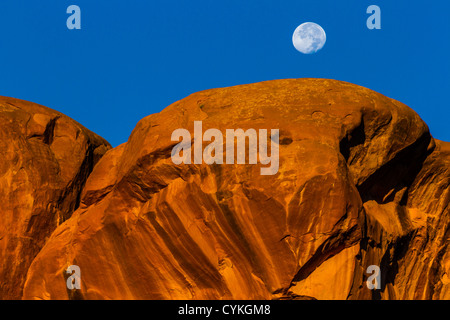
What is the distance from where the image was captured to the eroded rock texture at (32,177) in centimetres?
1393

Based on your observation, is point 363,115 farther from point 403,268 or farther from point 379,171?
point 403,268

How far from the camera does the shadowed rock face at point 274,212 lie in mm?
11188

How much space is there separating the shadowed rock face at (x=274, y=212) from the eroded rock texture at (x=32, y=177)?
1.98 ft

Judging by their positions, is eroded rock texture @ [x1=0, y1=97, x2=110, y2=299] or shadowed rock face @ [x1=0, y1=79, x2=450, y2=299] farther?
eroded rock texture @ [x1=0, y1=97, x2=110, y2=299]

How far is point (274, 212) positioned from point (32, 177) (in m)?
5.72

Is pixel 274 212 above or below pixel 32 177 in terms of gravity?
below

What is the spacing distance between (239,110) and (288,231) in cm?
252

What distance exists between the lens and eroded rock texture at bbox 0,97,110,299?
13930mm

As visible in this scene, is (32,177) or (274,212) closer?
(274,212)

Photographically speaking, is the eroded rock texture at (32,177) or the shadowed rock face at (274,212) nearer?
the shadowed rock face at (274,212)

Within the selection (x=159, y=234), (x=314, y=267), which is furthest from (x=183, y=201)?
(x=314, y=267)

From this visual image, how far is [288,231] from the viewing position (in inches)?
441

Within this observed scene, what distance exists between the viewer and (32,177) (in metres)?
14.4

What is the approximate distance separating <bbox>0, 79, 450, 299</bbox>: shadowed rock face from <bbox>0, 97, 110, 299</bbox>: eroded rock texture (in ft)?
1.98
